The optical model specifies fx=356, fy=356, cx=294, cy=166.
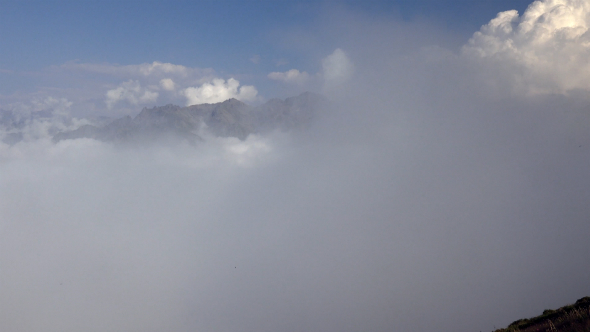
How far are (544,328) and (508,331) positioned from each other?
5330 mm

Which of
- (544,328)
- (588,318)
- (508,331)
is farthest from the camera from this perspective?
(508,331)

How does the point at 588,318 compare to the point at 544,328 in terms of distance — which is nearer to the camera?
the point at 588,318

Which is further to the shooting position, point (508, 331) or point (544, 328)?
point (508, 331)

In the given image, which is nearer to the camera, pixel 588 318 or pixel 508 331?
pixel 588 318

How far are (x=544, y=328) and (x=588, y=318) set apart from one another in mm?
4325

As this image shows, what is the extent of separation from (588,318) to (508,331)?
961 centimetres

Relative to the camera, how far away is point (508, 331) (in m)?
35.9

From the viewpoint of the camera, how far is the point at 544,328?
31156mm

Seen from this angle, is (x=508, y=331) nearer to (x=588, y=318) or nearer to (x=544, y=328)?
(x=544, y=328)

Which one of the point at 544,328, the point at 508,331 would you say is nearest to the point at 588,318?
the point at 544,328

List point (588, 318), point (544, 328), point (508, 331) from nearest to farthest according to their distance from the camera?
point (588, 318)
point (544, 328)
point (508, 331)

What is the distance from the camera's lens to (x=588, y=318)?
27672mm
